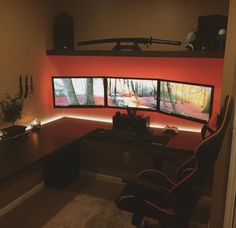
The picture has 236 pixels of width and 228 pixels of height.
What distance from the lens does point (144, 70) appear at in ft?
9.41

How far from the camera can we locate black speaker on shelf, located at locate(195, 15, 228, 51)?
2.21m

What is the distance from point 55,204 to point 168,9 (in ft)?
7.25

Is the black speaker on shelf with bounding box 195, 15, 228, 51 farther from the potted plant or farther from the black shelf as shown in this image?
the potted plant

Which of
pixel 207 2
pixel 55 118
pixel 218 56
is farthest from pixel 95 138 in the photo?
pixel 207 2

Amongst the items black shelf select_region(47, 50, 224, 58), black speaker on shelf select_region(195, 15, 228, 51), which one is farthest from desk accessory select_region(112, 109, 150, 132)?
black speaker on shelf select_region(195, 15, 228, 51)

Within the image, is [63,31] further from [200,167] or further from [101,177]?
[200,167]

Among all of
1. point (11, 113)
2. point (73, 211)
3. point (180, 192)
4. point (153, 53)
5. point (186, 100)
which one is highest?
point (153, 53)

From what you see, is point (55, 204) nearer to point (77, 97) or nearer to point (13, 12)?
point (77, 97)

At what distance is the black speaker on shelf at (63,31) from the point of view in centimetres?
286

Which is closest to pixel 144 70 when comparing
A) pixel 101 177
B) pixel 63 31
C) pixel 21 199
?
pixel 63 31

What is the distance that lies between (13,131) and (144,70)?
143 centimetres

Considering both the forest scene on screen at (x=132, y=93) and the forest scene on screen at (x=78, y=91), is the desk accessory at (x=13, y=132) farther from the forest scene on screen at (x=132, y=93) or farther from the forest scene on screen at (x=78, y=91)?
the forest scene on screen at (x=132, y=93)

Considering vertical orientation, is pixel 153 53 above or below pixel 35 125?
above

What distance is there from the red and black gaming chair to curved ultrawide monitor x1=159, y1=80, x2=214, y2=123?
58 centimetres
